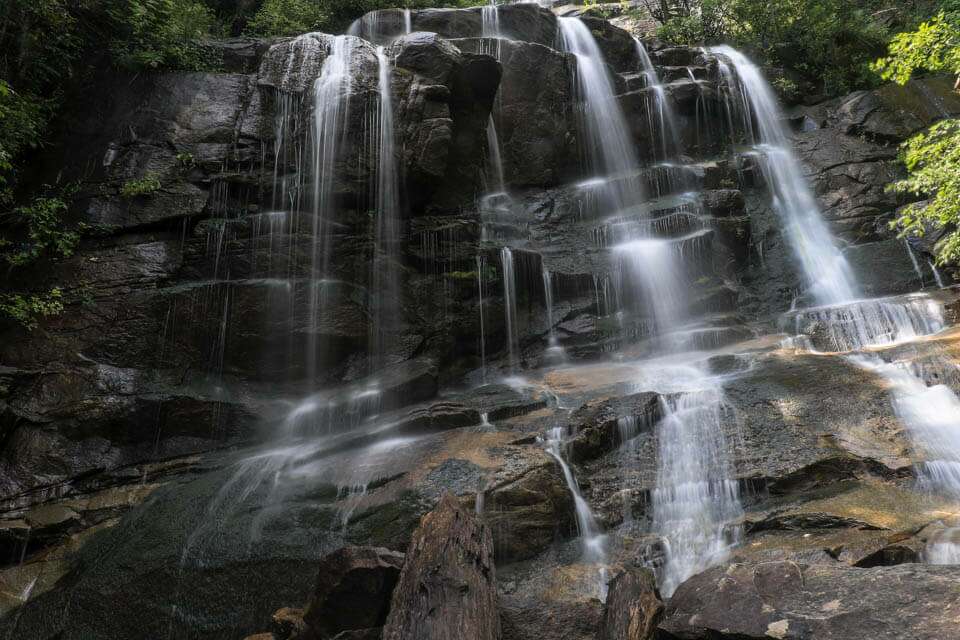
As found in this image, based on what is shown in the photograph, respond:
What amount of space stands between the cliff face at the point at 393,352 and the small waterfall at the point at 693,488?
0.63 feet

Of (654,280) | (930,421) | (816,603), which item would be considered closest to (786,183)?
(654,280)

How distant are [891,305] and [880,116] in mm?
9382

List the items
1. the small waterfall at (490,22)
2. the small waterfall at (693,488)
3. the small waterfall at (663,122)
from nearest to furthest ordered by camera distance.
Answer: the small waterfall at (693,488) < the small waterfall at (663,122) < the small waterfall at (490,22)

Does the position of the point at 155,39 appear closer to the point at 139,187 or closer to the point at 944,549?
the point at 139,187

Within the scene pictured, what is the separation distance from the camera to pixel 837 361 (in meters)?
8.66

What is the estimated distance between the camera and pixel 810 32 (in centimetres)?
2034

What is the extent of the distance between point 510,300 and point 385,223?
3.29 metres

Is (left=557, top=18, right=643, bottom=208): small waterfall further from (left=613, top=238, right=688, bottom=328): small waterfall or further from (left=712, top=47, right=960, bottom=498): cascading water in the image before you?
(left=712, top=47, right=960, bottom=498): cascading water

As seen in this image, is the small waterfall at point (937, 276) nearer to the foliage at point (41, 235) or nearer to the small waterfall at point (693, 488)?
the small waterfall at point (693, 488)

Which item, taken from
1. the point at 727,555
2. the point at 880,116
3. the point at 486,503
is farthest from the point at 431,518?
the point at 880,116

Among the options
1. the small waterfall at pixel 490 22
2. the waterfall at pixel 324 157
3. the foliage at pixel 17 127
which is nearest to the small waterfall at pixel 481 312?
the waterfall at pixel 324 157

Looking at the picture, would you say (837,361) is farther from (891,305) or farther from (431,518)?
(431,518)

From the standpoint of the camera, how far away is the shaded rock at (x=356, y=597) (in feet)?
15.5

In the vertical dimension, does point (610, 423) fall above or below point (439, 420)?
below
